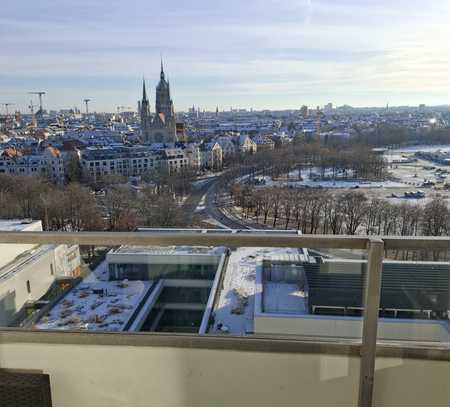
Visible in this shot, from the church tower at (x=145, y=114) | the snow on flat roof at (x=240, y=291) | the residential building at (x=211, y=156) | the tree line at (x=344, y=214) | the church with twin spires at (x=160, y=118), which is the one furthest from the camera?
the church tower at (x=145, y=114)

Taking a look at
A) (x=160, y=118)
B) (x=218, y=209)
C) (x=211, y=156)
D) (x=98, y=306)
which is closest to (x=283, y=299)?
(x=98, y=306)

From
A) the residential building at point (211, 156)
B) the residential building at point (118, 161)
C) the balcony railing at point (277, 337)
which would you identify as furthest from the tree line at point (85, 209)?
the residential building at point (211, 156)

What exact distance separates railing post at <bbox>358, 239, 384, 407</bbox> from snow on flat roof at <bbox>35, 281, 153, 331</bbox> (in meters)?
0.50

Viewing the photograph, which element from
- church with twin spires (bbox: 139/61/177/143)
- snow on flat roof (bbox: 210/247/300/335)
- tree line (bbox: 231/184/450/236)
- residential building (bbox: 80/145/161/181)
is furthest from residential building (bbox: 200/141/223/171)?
snow on flat roof (bbox: 210/247/300/335)

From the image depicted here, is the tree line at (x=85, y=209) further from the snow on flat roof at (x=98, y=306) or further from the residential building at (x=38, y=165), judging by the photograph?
the snow on flat roof at (x=98, y=306)

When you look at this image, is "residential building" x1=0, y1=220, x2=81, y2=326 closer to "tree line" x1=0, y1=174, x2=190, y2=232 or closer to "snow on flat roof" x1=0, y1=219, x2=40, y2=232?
"snow on flat roof" x1=0, y1=219, x2=40, y2=232

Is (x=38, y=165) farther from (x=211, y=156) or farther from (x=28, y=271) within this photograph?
(x=28, y=271)

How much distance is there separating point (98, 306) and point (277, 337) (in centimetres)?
43

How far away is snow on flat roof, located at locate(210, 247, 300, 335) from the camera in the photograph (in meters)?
0.93

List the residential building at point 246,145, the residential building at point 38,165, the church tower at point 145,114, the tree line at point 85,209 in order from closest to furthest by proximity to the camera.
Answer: the tree line at point 85,209 < the residential building at point 38,165 < the residential building at point 246,145 < the church tower at point 145,114

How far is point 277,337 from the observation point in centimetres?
91

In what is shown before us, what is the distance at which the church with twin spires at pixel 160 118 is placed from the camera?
37.1 meters

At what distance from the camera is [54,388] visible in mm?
940

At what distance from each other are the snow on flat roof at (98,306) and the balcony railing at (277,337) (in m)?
0.02
